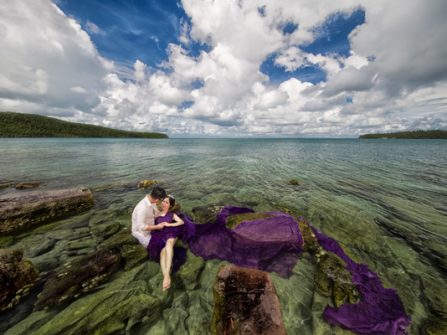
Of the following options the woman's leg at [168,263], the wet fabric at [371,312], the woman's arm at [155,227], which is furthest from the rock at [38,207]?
the wet fabric at [371,312]

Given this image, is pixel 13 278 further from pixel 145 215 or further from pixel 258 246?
pixel 258 246

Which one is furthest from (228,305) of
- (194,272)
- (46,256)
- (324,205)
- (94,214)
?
(324,205)

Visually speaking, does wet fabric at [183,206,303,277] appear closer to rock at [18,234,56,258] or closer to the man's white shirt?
the man's white shirt

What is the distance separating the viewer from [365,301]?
4.88 m

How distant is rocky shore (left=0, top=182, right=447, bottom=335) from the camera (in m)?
4.05

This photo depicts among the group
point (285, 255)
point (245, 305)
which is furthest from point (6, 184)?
point (285, 255)

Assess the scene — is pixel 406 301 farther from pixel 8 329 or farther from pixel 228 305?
Answer: pixel 8 329

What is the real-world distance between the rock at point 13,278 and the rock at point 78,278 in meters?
0.48

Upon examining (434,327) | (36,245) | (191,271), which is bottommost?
(36,245)

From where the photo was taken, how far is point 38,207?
927 cm

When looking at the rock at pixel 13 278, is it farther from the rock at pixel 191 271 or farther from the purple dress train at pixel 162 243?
the rock at pixel 191 271

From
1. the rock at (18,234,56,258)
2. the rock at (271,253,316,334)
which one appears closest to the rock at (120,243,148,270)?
the rock at (18,234,56,258)

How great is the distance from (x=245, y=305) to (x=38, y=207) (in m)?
11.5

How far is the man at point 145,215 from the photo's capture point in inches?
264
